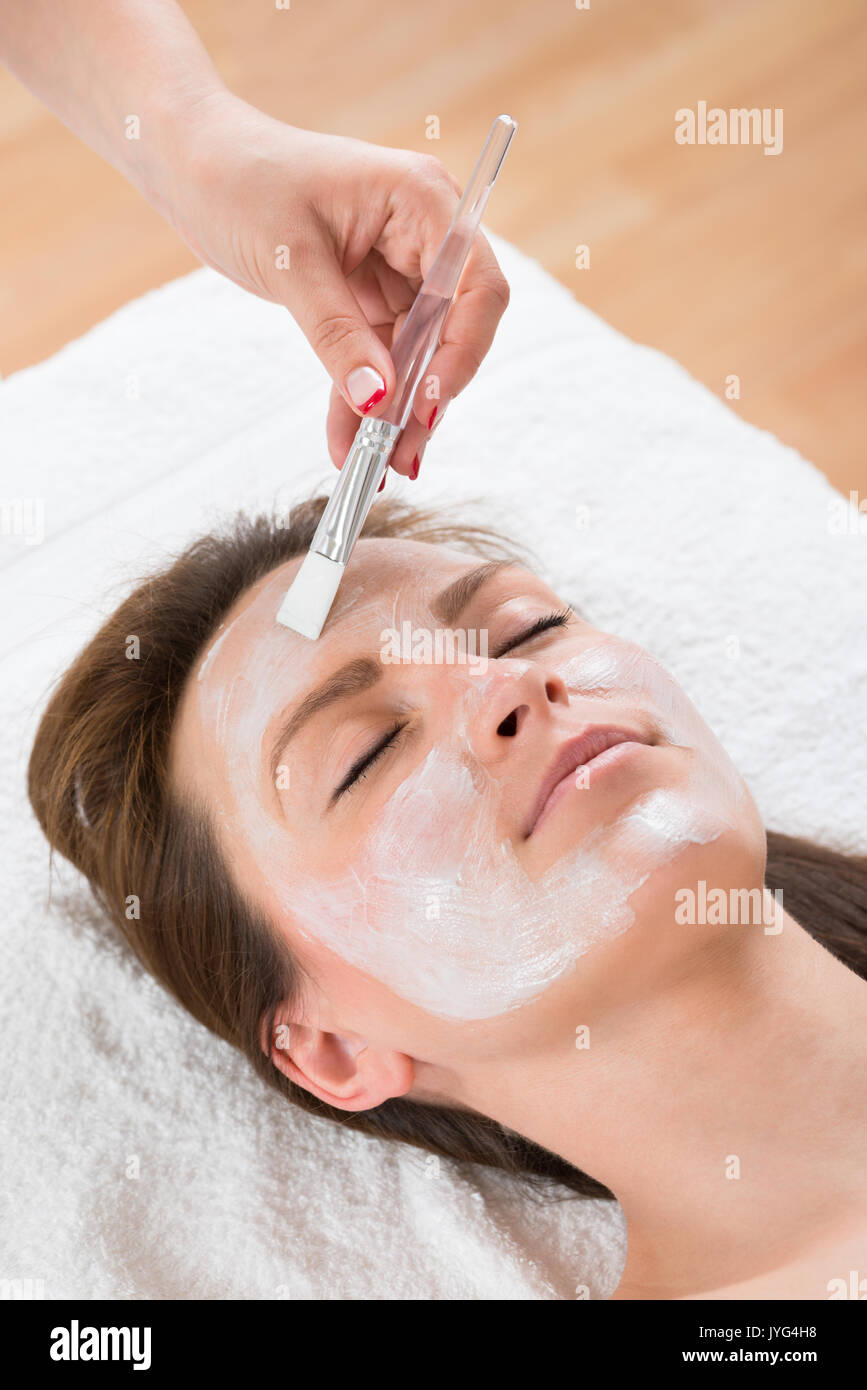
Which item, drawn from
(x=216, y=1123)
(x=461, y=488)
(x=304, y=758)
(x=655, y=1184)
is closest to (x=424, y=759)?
(x=304, y=758)

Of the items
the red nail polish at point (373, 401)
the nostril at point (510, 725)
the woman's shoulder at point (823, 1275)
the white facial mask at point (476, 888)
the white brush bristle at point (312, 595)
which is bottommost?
the woman's shoulder at point (823, 1275)

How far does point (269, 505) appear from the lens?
1671 mm

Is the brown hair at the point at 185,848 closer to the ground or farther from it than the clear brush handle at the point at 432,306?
closer to the ground

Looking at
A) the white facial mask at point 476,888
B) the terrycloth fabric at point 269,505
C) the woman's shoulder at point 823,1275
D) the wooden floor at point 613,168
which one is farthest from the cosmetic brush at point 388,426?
the wooden floor at point 613,168

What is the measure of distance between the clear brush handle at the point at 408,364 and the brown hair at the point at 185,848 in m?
0.28

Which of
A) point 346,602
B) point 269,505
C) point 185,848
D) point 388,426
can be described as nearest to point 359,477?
point 388,426

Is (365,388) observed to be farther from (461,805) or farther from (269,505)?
(269,505)

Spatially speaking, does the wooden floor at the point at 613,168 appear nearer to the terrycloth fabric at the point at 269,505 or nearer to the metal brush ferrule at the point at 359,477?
the terrycloth fabric at the point at 269,505

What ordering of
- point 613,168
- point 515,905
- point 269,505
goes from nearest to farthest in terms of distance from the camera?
point 515,905 < point 269,505 < point 613,168

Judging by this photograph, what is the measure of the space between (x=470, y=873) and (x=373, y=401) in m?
0.41

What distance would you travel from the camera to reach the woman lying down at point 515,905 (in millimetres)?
977

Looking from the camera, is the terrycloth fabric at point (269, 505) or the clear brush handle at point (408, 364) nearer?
the clear brush handle at point (408, 364)

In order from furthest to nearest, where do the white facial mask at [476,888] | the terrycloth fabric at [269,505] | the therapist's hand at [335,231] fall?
the terrycloth fabric at [269,505] → the therapist's hand at [335,231] → the white facial mask at [476,888]

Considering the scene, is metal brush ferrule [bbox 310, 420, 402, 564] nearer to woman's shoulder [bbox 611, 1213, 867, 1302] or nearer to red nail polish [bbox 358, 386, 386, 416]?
red nail polish [bbox 358, 386, 386, 416]
